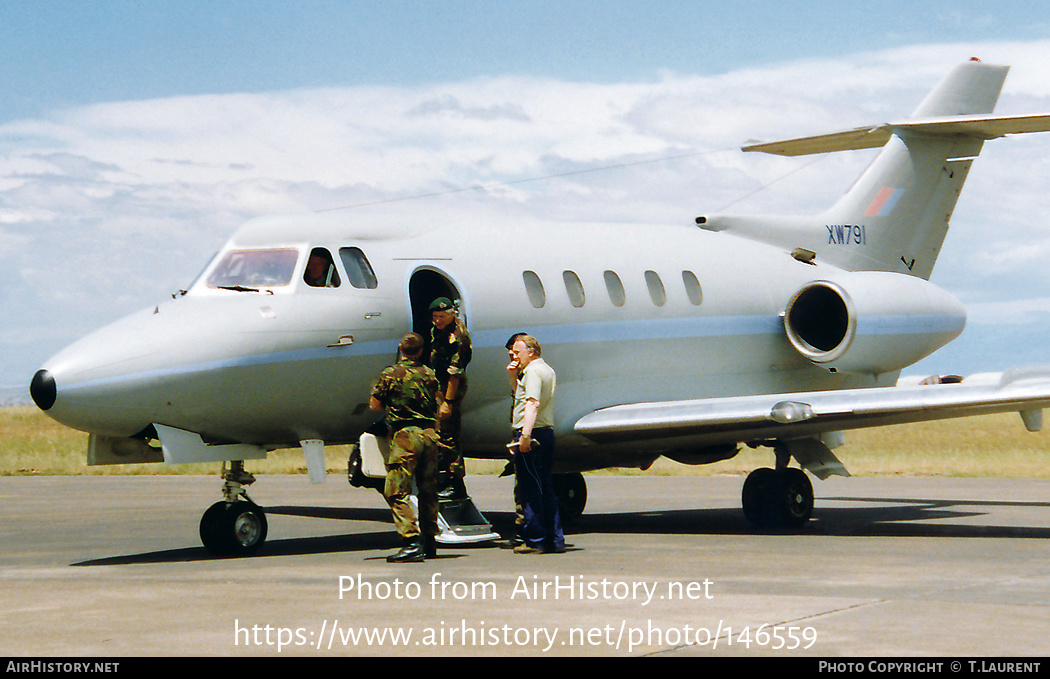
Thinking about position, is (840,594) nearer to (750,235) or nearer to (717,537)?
(717,537)

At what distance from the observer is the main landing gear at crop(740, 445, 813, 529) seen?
16.1 metres

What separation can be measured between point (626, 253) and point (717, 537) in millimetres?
3872

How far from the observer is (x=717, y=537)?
575 inches

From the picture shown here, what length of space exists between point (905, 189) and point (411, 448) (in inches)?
415

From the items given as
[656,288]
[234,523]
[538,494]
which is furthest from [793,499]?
[234,523]

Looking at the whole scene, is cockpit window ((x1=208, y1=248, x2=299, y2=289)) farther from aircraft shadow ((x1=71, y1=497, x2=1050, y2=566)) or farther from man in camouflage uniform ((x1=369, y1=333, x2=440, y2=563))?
aircraft shadow ((x1=71, y1=497, x2=1050, y2=566))

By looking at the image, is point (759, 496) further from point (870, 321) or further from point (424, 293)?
point (424, 293)

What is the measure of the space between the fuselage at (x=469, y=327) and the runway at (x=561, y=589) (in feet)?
4.90

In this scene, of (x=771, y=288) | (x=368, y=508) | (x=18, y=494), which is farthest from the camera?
(x=18, y=494)

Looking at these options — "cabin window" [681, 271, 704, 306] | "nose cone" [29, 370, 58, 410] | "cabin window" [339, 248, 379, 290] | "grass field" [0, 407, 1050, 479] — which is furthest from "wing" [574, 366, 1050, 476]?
"grass field" [0, 407, 1050, 479]

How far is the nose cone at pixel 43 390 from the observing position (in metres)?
11.6

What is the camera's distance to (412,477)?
12250 mm

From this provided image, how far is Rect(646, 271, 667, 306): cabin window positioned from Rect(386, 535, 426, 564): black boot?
548 cm
